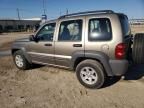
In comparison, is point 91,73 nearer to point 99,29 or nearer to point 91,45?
point 91,45

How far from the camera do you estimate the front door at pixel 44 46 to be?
662 cm

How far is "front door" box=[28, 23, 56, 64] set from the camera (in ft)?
21.7

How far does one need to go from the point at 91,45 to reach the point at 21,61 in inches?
129

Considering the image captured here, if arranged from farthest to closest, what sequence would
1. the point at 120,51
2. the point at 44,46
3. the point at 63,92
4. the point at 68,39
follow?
the point at 44,46, the point at 68,39, the point at 63,92, the point at 120,51

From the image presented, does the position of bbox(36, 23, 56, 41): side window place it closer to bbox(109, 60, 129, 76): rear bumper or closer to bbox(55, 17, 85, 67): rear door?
bbox(55, 17, 85, 67): rear door

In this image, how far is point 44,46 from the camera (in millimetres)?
6789

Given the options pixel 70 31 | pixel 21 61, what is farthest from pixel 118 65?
pixel 21 61

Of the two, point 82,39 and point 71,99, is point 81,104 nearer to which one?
point 71,99

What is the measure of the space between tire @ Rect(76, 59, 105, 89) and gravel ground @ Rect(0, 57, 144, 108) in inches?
6.1

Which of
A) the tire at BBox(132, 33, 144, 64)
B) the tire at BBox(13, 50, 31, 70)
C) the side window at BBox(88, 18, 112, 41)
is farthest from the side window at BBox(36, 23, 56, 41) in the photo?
the tire at BBox(132, 33, 144, 64)

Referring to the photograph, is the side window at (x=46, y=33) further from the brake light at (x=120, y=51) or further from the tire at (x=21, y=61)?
the brake light at (x=120, y=51)

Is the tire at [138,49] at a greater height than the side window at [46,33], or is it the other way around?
the side window at [46,33]

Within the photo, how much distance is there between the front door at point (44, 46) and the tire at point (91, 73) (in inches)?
46.4

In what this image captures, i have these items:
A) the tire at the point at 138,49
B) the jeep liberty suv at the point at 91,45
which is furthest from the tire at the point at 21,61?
the tire at the point at 138,49
